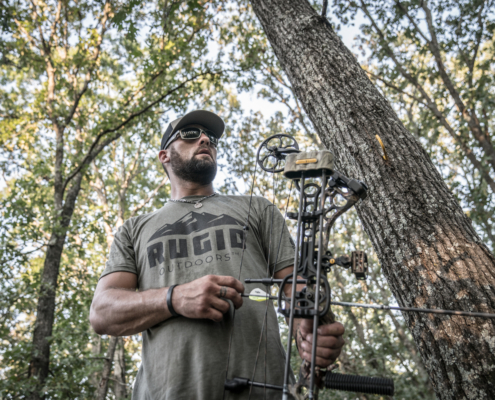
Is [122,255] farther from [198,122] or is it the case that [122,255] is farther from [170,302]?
[198,122]

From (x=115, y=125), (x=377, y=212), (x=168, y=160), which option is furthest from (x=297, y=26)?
(x=115, y=125)

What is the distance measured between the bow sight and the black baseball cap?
1.31 meters

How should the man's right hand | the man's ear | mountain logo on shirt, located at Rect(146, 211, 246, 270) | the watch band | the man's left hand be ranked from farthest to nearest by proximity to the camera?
the man's ear → mountain logo on shirt, located at Rect(146, 211, 246, 270) → the watch band → the man's right hand → the man's left hand

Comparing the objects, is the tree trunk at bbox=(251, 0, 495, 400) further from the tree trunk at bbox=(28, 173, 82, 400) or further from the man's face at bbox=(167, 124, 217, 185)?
the tree trunk at bbox=(28, 173, 82, 400)

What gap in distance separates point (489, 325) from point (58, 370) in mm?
7236

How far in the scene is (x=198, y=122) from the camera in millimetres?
2744

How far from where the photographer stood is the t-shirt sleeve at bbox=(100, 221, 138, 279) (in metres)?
1.97

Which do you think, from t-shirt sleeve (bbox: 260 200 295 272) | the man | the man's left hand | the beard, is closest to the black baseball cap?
the beard

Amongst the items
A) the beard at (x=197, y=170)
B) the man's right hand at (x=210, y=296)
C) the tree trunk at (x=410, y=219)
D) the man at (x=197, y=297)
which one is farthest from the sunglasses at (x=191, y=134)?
the man's right hand at (x=210, y=296)

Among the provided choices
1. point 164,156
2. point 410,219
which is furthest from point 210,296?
point 164,156

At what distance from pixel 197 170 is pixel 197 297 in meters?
1.19

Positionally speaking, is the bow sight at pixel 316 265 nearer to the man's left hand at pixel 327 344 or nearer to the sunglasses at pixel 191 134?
the man's left hand at pixel 327 344

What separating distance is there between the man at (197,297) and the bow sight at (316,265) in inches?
4.5

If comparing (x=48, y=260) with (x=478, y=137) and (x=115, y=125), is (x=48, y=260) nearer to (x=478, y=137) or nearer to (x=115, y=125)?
(x=115, y=125)
